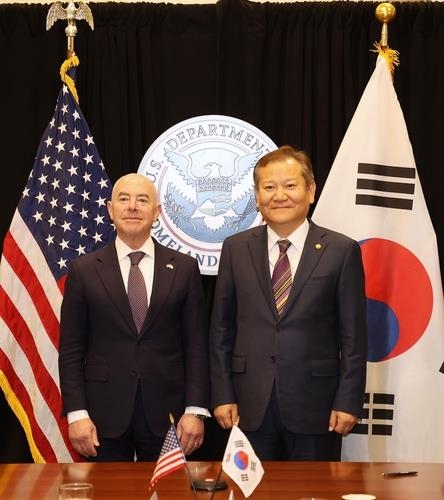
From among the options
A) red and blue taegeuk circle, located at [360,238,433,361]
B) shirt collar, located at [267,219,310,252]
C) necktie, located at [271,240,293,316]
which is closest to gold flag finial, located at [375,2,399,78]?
red and blue taegeuk circle, located at [360,238,433,361]

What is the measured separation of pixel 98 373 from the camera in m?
3.46

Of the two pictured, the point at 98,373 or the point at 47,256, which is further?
the point at 47,256

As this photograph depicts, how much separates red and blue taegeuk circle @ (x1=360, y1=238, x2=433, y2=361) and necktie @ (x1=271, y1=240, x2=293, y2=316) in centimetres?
88

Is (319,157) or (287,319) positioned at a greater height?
(319,157)

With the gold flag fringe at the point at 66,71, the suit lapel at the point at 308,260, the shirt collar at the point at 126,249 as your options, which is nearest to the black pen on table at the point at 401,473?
the suit lapel at the point at 308,260

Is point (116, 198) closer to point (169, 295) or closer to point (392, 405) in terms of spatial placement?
point (169, 295)

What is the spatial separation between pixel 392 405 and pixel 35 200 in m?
1.91

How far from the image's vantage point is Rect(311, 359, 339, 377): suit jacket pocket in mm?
3326

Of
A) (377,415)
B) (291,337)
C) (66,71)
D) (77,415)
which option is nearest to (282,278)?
(291,337)

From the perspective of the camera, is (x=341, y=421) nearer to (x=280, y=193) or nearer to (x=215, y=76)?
(x=280, y=193)

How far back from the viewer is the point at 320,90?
4531 millimetres

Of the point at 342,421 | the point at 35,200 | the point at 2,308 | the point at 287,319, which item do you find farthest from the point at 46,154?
the point at 342,421

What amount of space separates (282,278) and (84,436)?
0.93 m

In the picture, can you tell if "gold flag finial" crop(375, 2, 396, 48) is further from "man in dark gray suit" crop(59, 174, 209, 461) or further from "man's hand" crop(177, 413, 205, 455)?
"man's hand" crop(177, 413, 205, 455)
